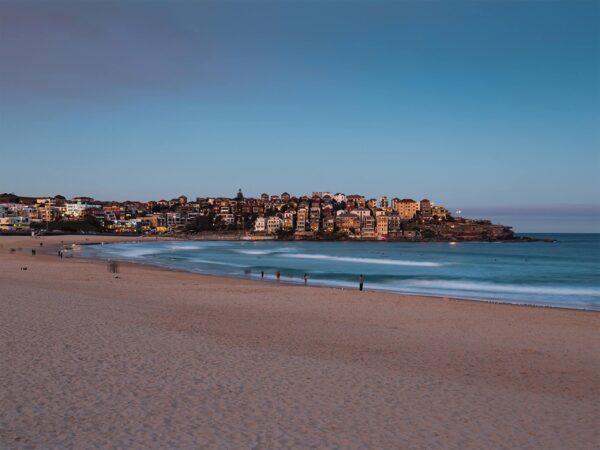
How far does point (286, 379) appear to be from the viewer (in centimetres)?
801

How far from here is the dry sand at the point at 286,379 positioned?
19.1ft

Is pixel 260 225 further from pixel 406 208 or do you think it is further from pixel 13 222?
pixel 13 222

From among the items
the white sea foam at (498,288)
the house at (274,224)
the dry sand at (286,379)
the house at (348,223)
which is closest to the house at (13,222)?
the house at (274,224)

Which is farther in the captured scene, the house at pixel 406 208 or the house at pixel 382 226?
the house at pixel 406 208

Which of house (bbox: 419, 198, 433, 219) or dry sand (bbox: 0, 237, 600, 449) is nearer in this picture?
dry sand (bbox: 0, 237, 600, 449)

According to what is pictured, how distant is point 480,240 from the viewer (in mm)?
139000

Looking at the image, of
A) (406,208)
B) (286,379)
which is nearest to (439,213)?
(406,208)

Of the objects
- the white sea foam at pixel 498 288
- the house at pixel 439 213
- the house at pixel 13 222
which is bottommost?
the white sea foam at pixel 498 288

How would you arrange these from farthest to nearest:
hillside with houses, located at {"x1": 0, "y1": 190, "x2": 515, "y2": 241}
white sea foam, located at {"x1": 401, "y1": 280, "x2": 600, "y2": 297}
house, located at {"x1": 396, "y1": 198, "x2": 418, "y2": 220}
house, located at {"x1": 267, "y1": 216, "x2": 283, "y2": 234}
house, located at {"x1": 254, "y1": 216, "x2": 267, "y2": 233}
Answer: house, located at {"x1": 396, "y1": 198, "x2": 418, "y2": 220} < house, located at {"x1": 254, "y1": 216, "x2": 267, "y2": 233} < house, located at {"x1": 267, "y1": 216, "x2": 283, "y2": 234} < hillside with houses, located at {"x1": 0, "y1": 190, "x2": 515, "y2": 241} < white sea foam, located at {"x1": 401, "y1": 280, "x2": 600, "y2": 297}

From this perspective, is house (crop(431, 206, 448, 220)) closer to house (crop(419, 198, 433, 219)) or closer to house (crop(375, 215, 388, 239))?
house (crop(419, 198, 433, 219))

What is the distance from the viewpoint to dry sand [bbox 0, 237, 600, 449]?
5.83 m

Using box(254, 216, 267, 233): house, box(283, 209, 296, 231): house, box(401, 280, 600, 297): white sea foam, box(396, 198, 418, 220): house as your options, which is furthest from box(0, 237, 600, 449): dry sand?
box(396, 198, 418, 220): house

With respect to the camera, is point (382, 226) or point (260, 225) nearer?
point (382, 226)

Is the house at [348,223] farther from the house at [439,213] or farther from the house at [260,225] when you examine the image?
the house at [439,213]
